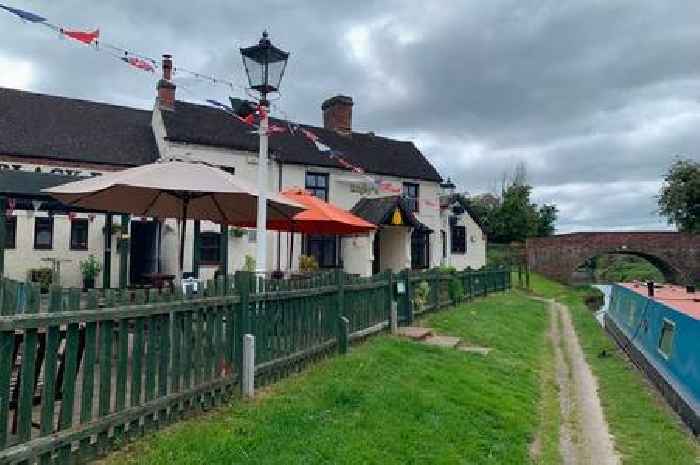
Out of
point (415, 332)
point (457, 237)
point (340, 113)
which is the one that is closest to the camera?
point (415, 332)

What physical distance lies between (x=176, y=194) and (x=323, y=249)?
16083 millimetres

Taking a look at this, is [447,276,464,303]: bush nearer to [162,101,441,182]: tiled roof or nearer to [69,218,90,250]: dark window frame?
[162,101,441,182]: tiled roof

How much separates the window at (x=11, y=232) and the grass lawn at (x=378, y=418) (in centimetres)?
1257

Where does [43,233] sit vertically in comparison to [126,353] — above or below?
above

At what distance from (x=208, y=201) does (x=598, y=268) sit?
52.9 metres

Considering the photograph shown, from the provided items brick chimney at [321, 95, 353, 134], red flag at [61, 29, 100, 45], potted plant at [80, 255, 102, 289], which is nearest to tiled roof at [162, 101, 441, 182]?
brick chimney at [321, 95, 353, 134]

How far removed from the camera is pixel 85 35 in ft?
24.8

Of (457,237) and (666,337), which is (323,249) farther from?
(666,337)

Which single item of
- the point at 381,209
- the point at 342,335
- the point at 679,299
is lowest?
the point at 342,335

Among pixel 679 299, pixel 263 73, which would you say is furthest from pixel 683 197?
pixel 263 73

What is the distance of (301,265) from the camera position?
19406mm

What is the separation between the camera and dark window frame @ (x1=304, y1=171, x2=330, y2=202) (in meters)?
23.3

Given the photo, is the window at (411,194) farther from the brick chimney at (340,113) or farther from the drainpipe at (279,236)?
the drainpipe at (279,236)

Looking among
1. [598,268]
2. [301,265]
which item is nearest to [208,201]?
[301,265]
